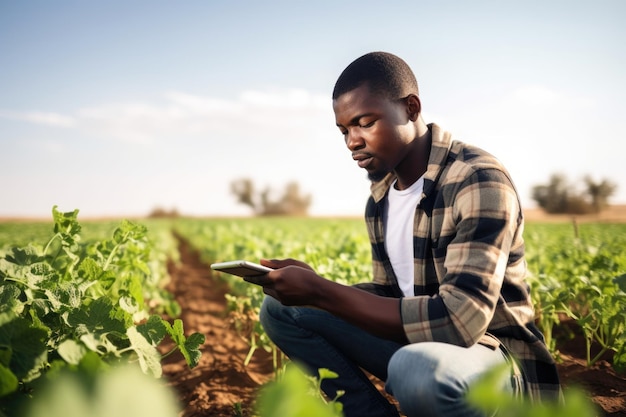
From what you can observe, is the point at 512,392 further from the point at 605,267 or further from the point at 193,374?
the point at 605,267

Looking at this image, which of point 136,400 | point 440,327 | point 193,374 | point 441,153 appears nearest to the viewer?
point 136,400

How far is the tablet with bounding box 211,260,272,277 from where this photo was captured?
5.56ft

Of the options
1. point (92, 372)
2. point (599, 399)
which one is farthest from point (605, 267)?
point (92, 372)

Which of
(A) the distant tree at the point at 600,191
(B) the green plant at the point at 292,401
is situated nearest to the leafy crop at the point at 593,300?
(B) the green plant at the point at 292,401

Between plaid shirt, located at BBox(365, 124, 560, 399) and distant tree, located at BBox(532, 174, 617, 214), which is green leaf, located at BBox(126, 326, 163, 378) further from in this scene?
distant tree, located at BBox(532, 174, 617, 214)

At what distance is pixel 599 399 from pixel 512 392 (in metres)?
1.42

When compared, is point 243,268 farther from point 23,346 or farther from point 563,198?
point 563,198

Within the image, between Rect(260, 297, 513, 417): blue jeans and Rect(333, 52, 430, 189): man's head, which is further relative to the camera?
Rect(333, 52, 430, 189): man's head

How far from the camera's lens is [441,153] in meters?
2.04

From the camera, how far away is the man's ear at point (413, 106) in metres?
2.10

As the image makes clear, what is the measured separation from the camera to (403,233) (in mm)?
2295

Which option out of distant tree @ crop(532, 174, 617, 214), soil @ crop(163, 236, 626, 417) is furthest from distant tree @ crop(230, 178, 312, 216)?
soil @ crop(163, 236, 626, 417)

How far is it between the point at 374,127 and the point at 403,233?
0.56m

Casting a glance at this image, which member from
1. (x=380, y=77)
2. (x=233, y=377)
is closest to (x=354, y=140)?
(x=380, y=77)
